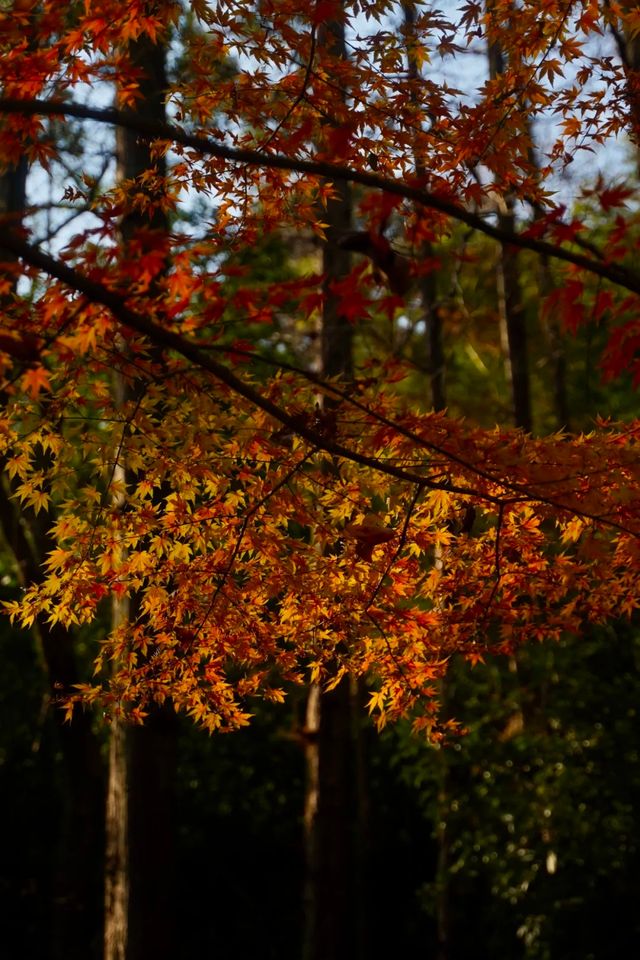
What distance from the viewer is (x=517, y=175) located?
3.80 m

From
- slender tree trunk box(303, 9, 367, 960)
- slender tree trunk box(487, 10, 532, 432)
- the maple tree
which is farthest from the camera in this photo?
slender tree trunk box(487, 10, 532, 432)

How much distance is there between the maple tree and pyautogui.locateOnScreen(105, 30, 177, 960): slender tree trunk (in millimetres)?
1601

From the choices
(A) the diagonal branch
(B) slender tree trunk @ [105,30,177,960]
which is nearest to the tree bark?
(B) slender tree trunk @ [105,30,177,960]

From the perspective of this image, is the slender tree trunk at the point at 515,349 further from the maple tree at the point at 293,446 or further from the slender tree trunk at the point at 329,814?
the maple tree at the point at 293,446

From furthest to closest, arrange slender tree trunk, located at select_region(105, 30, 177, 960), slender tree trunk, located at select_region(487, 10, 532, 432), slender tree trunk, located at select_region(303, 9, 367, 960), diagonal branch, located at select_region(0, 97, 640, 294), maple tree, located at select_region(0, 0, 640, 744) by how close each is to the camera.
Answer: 1. slender tree trunk, located at select_region(487, 10, 532, 432)
2. slender tree trunk, located at select_region(303, 9, 367, 960)
3. slender tree trunk, located at select_region(105, 30, 177, 960)
4. maple tree, located at select_region(0, 0, 640, 744)
5. diagonal branch, located at select_region(0, 97, 640, 294)

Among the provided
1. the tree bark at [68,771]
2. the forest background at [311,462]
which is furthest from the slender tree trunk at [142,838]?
the tree bark at [68,771]

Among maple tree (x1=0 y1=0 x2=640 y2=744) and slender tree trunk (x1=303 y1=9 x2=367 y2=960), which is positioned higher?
maple tree (x1=0 y1=0 x2=640 y2=744)

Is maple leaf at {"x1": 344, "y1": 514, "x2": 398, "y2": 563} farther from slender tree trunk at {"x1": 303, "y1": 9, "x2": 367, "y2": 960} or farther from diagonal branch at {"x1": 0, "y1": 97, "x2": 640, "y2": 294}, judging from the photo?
slender tree trunk at {"x1": 303, "y1": 9, "x2": 367, "y2": 960}

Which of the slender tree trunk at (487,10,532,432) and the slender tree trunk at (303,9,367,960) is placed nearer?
the slender tree trunk at (303,9,367,960)

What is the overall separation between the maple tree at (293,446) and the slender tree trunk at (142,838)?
1.60 meters

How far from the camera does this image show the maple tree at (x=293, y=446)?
10.2 feet

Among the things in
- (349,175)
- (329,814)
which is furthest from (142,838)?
(349,175)

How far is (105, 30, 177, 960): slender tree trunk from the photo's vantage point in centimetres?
527

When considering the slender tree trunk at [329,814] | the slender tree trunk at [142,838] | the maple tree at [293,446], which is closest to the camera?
the maple tree at [293,446]
